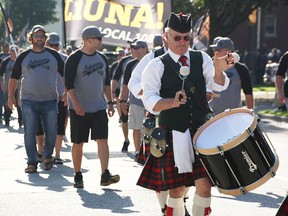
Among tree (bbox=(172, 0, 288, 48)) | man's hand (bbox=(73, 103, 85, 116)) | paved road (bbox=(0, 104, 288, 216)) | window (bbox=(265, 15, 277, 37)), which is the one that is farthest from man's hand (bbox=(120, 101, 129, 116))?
window (bbox=(265, 15, 277, 37))

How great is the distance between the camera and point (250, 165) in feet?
20.2

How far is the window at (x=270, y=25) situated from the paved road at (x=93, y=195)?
42526 millimetres

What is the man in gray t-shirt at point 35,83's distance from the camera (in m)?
11.0

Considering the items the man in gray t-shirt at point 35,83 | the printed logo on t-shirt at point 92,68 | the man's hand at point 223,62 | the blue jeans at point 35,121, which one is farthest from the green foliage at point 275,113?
the man's hand at point 223,62

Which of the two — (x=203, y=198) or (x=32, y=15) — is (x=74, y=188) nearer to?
(x=203, y=198)

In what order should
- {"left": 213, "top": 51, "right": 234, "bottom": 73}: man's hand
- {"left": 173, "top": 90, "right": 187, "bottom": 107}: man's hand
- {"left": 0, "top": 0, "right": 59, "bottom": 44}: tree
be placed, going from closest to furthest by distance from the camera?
1. {"left": 173, "top": 90, "right": 187, "bottom": 107}: man's hand
2. {"left": 213, "top": 51, "right": 234, "bottom": 73}: man's hand
3. {"left": 0, "top": 0, "right": 59, "bottom": 44}: tree

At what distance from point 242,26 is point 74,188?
4411 centimetres

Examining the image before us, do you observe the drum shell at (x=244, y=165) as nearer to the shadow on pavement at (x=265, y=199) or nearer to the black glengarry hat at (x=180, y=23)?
the black glengarry hat at (x=180, y=23)

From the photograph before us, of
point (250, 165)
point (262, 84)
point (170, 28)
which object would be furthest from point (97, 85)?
point (262, 84)

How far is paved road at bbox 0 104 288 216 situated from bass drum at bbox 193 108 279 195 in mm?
2005

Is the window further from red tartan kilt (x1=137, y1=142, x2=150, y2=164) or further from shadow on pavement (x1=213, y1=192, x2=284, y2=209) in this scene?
red tartan kilt (x1=137, y1=142, x2=150, y2=164)

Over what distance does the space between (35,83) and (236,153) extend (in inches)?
210

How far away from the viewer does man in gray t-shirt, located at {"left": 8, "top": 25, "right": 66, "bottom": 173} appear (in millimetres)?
10961

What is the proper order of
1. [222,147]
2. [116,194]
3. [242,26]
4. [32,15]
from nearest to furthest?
1. [222,147]
2. [116,194]
3. [242,26]
4. [32,15]
